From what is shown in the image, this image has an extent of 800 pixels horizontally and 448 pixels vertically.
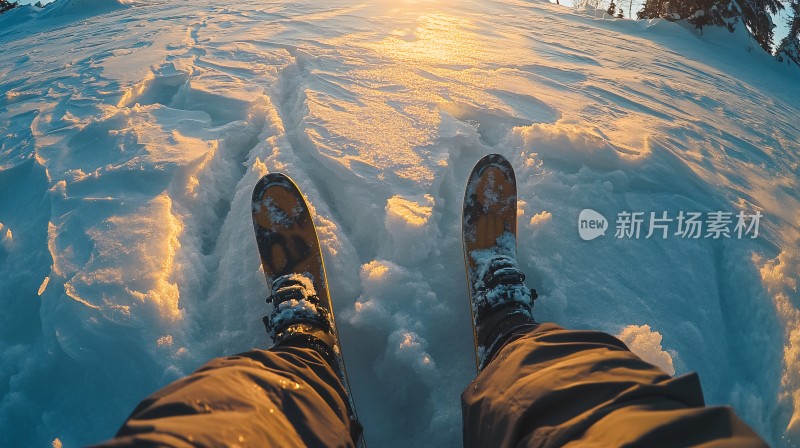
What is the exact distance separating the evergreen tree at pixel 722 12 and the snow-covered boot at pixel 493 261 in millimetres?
9844

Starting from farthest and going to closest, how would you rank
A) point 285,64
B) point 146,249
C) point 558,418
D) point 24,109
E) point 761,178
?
point 285,64, point 24,109, point 761,178, point 146,249, point 558,418

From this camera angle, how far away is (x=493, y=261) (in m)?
2.08

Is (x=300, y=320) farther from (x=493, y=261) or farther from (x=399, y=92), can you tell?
(x=399, y=92)

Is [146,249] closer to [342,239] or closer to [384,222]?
[342,239]

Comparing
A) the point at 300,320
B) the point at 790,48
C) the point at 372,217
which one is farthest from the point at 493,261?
the point at 790,48

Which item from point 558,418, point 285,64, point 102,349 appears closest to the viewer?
point 558,418

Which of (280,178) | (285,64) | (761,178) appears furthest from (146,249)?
(761,178)

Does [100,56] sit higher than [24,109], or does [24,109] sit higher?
[100,56]

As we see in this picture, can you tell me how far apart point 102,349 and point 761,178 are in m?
4.47

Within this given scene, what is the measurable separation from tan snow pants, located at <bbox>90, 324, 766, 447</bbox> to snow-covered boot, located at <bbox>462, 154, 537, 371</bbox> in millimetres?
394

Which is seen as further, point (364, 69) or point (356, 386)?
point (364, 69)

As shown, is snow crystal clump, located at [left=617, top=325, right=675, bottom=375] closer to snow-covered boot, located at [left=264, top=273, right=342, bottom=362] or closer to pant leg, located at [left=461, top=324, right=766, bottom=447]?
pant leg, located at [left=461, top=324, right=766, bottom=447]

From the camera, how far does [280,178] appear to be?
7.99 ft

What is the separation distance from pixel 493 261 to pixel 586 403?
1.10 m
